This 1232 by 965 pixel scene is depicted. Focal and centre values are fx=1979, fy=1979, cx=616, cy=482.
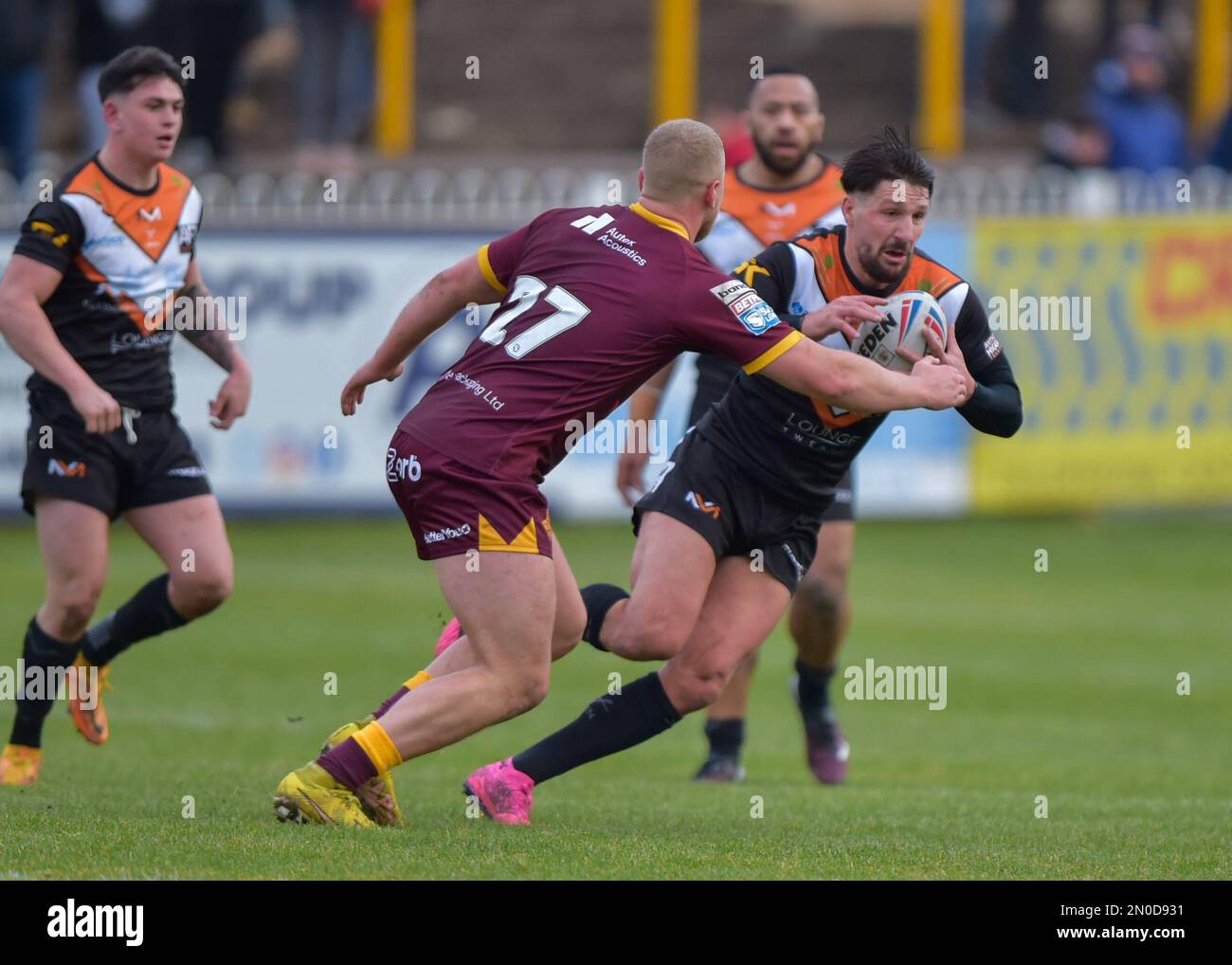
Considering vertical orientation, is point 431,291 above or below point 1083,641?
above

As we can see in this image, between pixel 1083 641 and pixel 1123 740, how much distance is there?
9.50 feet

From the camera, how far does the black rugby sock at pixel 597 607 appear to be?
7.16m

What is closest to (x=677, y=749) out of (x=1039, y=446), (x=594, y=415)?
(x=594, y=415)

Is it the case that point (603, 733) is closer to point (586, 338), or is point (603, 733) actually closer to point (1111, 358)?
point (586, 338)

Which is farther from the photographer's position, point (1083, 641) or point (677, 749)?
point (1083, 641)

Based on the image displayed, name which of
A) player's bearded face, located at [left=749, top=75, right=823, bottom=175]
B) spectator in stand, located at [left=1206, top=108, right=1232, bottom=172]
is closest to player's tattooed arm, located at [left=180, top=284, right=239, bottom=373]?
player's bearded face, located at [left=749, top=75, right=823, bottom=175]

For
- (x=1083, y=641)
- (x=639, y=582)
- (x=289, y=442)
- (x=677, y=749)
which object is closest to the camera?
(x=639, y=582)

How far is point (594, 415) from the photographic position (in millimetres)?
6590

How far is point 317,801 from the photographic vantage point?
6344mm

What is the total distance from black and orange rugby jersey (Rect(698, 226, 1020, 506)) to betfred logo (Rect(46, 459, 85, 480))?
2490 millimetres

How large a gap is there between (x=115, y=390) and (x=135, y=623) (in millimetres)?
972

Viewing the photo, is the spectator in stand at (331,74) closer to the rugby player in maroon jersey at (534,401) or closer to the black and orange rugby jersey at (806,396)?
the black and orange rugby jersey at (806,396)

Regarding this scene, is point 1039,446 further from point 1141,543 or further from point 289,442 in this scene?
point 289,442

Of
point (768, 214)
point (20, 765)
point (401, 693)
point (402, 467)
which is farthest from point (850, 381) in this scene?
point (20, 765)
